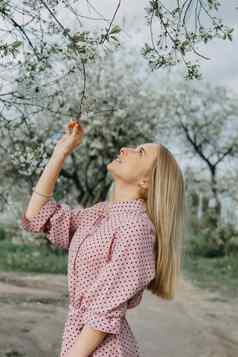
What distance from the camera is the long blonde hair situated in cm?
172

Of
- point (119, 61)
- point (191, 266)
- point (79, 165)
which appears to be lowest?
point (191, 266)

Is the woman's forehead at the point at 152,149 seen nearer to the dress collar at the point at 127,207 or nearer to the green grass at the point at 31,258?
the dress collar at the point at 127,207

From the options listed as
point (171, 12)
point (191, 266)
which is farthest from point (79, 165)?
point (171, 12)

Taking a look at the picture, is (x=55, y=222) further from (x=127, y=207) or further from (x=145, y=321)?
(x=145, y=321)

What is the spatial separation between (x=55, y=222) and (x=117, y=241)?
0.63 ft

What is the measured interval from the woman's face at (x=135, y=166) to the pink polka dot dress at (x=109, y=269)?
58 millimetres

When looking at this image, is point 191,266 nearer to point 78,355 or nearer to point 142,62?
point 142,62

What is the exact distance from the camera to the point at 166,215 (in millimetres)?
1725

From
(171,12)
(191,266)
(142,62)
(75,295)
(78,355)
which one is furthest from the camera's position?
(142,62)

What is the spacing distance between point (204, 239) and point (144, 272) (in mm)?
6613

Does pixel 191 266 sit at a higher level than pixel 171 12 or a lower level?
lower

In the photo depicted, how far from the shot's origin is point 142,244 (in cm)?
167

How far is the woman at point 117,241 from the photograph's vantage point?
163 cm

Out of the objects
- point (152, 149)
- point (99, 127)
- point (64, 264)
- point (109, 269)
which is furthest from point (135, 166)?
point (99, 127)
